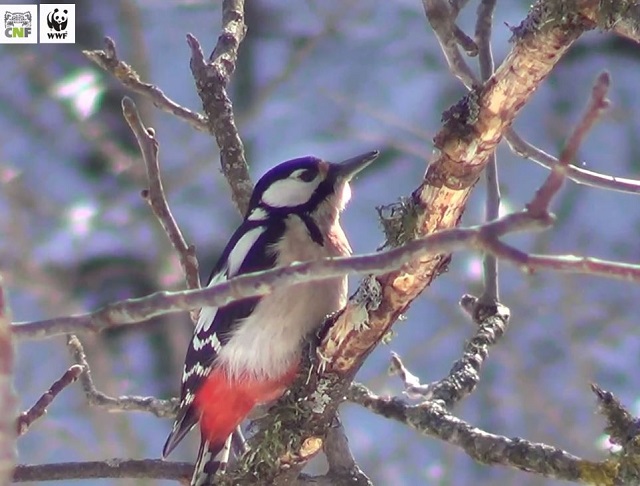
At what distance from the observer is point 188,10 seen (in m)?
4.93

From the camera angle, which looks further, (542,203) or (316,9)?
(316,9)

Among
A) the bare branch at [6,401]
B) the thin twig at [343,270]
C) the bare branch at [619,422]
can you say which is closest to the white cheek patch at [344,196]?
the bare branch at [619,422]

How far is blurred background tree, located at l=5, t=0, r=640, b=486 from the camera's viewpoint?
4.11m

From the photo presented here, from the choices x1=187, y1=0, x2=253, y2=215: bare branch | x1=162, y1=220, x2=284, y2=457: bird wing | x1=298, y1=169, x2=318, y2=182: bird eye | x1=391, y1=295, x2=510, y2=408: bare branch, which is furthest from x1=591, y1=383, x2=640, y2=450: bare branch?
x1=298, y1=169, x2=318, y2=182: bird eye

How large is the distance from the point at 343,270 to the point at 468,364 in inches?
37.6

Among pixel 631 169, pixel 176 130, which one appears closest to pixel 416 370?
pixel 631 169

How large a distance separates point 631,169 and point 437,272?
121 inches

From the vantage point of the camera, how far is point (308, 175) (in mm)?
2332

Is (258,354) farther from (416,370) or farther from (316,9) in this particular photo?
(316,9)

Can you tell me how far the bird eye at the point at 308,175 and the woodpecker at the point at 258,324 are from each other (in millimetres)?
45

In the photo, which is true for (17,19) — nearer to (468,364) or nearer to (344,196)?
(344,196)

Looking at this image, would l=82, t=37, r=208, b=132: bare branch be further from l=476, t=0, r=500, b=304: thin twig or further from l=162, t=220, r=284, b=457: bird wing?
l=476, t=0, r=500, b=304: thin twig

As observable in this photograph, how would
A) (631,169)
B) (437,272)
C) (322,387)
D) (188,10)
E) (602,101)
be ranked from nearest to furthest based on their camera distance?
(602,101)
(437,272)
(322,387)
(631,169)
(188,10)

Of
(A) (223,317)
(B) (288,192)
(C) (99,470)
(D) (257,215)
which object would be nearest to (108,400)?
(C) (99,470)
